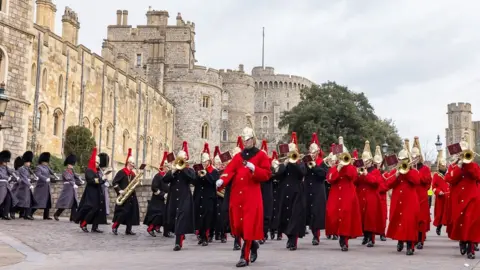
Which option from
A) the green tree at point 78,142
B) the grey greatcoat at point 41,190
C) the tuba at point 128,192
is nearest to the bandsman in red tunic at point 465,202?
the tuba at point 128,192

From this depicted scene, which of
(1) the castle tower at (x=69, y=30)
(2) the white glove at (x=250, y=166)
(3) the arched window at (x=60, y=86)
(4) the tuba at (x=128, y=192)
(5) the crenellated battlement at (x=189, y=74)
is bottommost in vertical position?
(4) the tuba at (x=128, y=192)

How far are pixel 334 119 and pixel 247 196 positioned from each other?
40.1 metres

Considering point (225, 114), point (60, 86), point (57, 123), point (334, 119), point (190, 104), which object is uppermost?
point (225, 114)

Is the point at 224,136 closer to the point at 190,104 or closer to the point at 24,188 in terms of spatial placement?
the point at 190,104

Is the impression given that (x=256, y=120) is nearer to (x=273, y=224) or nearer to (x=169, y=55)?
(x=169, y=55)

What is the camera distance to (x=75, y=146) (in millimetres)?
40438

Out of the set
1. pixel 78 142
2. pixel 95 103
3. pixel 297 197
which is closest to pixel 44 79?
pixel 78 142

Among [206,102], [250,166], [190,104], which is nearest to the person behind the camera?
[250,166]

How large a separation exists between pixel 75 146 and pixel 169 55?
3030 cm

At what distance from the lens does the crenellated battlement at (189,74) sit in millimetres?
66812

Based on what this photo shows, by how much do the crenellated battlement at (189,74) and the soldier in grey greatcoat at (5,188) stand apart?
48.7m

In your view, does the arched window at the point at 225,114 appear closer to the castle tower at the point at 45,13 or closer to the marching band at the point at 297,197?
the castle tower at the point at 45,13

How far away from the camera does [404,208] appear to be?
452 inches

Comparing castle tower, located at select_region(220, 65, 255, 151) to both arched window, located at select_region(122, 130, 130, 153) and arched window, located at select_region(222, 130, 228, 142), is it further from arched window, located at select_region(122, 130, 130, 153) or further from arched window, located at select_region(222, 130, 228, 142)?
arched window, located at select_region(122, 130, 130, 153)
